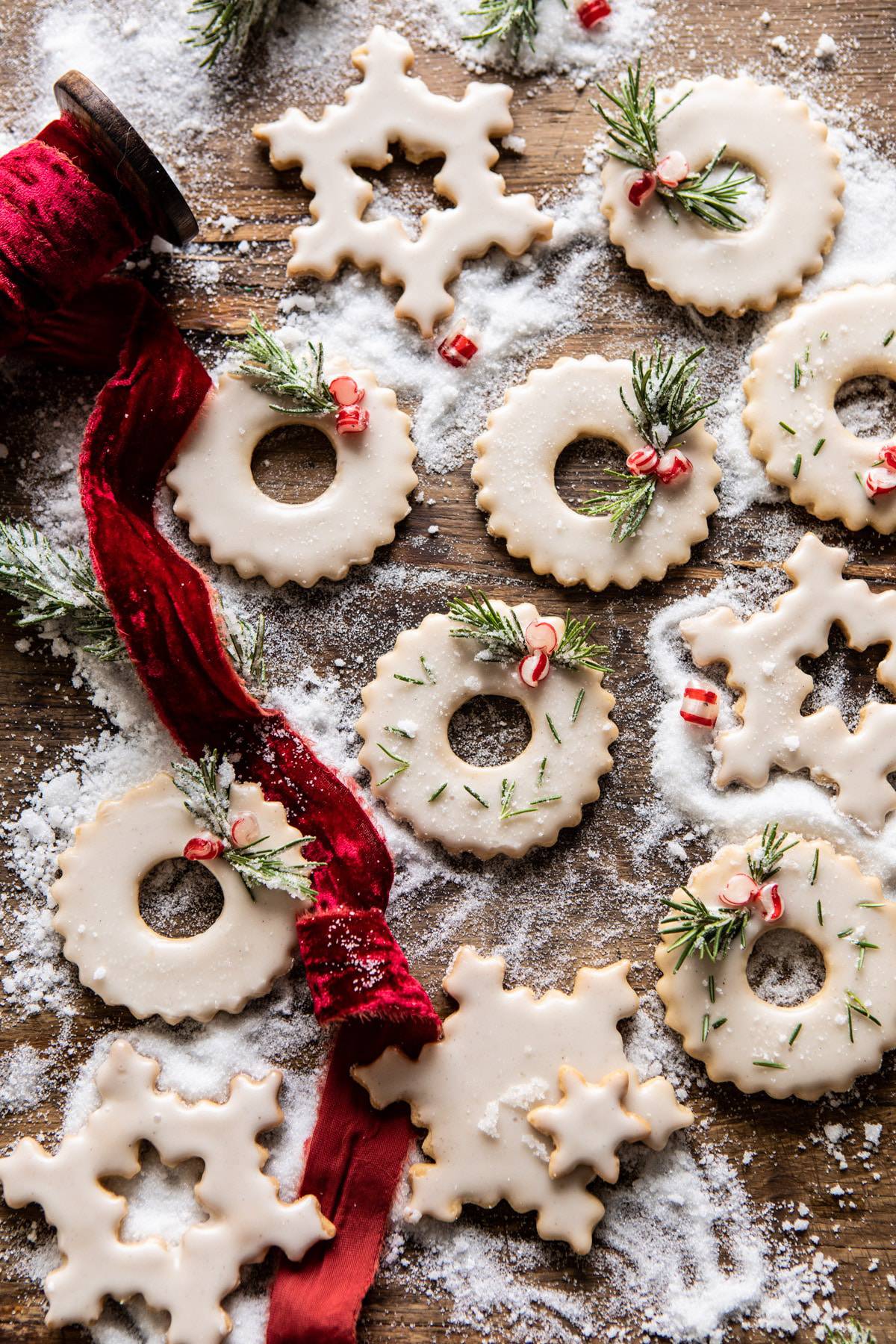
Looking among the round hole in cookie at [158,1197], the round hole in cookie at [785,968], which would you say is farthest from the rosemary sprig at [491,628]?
the round hole in cookie at [158,1197]

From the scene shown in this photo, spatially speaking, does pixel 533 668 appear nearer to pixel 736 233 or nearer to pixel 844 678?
pixel 844 678

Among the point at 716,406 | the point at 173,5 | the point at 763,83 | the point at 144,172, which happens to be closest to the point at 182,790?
the point at 144,172

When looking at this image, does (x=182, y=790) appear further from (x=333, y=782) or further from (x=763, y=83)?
(x=763, y=83)

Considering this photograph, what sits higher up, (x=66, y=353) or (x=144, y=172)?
(x=144, y=172)

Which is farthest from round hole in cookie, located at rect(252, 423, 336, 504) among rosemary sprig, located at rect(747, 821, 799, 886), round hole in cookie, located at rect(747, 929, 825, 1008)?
round hole in cookie, located at rect(747, 929, 825, 1008)

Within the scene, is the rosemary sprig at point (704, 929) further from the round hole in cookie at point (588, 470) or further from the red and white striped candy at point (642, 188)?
the red and white striped candy at point (642, 188)

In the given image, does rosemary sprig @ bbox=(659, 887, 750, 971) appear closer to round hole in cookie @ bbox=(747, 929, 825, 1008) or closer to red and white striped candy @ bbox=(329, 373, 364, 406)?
round hole in cookie @ bbox=(747, 929, 825, 1008)
